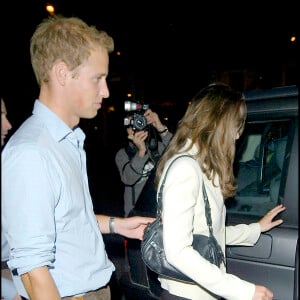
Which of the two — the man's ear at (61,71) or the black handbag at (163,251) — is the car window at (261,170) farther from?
the man's ear at (61,71)

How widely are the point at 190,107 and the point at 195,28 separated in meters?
12.5

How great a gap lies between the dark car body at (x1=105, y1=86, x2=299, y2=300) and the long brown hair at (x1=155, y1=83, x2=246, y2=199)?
0.43m

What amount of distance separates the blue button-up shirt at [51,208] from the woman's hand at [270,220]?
0.87 metres

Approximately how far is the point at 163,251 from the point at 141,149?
221 centimetres

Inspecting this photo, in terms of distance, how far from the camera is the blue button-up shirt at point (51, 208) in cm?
117

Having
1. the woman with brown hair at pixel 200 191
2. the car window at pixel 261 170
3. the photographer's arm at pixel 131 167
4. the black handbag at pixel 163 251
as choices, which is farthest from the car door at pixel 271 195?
the photographer's arm at pixel 131 167

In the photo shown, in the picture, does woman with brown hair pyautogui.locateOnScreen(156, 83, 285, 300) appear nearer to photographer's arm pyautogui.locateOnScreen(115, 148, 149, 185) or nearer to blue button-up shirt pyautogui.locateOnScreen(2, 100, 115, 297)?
blue button-up shirt pyautogui.locateOnScreen(2, 100, 115, 297)

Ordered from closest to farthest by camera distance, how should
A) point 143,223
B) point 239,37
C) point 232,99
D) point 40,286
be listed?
point 40,286
point 232,99
point 143,223
point 239,37

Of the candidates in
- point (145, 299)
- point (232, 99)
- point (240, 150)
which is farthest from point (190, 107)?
point (145, 299)

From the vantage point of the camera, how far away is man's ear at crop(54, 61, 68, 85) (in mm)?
1350

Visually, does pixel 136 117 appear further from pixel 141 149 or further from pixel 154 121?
pixel 141 149

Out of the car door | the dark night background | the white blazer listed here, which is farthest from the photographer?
the dark night background

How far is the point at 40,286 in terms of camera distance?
1176 millimetres

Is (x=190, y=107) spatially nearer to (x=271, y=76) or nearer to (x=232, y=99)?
(x=232, y=99)
